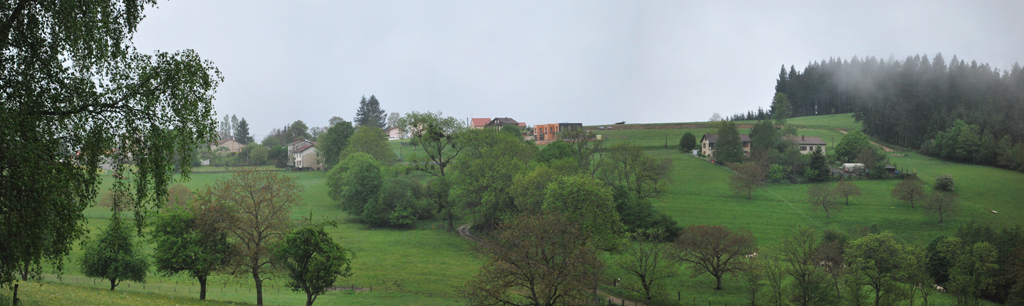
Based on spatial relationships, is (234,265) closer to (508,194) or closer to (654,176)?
(508,194)

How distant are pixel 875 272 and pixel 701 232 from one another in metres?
11.5

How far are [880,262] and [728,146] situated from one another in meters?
45.5

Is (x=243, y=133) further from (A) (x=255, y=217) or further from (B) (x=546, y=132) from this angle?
(A) (x=255, y=217)

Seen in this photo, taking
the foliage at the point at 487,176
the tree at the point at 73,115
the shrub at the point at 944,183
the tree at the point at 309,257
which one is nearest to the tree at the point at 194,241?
the tree at the point at 309,257

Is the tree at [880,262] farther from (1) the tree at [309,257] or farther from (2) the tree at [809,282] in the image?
(1) the tree at [309,257]

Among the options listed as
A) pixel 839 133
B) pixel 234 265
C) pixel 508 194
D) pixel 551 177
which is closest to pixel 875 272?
pixel 551 177

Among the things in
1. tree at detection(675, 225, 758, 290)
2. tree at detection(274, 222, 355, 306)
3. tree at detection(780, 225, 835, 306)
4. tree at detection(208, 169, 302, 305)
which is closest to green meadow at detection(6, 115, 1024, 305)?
tree at detection(675, 225, 758, 290)

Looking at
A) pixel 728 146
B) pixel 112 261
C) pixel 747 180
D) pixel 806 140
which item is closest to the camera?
pixel 112 261

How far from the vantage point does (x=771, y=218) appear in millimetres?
55250

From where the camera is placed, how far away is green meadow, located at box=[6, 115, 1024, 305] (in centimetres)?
3094

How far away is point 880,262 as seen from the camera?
36.8 m

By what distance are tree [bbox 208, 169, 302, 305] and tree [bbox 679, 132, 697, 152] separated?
254ft

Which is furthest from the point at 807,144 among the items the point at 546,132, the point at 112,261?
the point at 112,261

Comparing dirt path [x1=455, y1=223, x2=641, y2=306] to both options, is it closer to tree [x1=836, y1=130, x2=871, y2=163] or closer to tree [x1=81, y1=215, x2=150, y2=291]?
tree [x1=81, y1=215, x2=150, y2=291]
